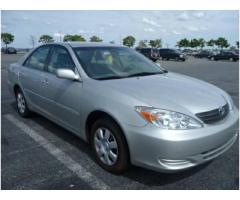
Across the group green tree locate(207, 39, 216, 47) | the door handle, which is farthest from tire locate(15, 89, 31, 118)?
green tree locate(207, 39, 216, 47)

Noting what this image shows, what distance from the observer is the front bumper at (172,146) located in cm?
252

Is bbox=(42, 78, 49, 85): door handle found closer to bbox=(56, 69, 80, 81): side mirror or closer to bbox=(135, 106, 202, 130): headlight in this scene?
bbox=(56, 69, 80, 81): side mirror

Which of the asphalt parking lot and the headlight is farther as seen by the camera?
the asphalt parking lot

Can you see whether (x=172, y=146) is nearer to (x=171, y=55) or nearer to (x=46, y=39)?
(x=46, y=39)

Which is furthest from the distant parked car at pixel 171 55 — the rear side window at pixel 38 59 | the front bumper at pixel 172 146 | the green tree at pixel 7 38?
the green tree at pixel 7 38

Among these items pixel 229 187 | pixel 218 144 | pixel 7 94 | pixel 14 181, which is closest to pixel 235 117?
pixel 218 144

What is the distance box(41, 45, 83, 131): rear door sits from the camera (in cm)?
345

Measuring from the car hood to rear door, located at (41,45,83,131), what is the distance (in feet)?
1.71

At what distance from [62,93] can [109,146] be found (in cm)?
112

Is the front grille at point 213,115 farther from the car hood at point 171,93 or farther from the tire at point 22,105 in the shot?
the tire at point 22,105

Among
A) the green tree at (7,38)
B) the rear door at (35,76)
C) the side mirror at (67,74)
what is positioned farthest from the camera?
the green tree at (7,38)

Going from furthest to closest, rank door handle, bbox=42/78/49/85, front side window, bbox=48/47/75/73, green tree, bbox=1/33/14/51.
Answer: green tree, bbox=1/33/14/51 → door handle, bbox=42/78/49/85 → front side window, bbox=48/47/75/73

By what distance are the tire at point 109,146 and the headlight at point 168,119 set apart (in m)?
0.38

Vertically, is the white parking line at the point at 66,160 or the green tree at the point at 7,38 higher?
the green tree at the point at 7,38
